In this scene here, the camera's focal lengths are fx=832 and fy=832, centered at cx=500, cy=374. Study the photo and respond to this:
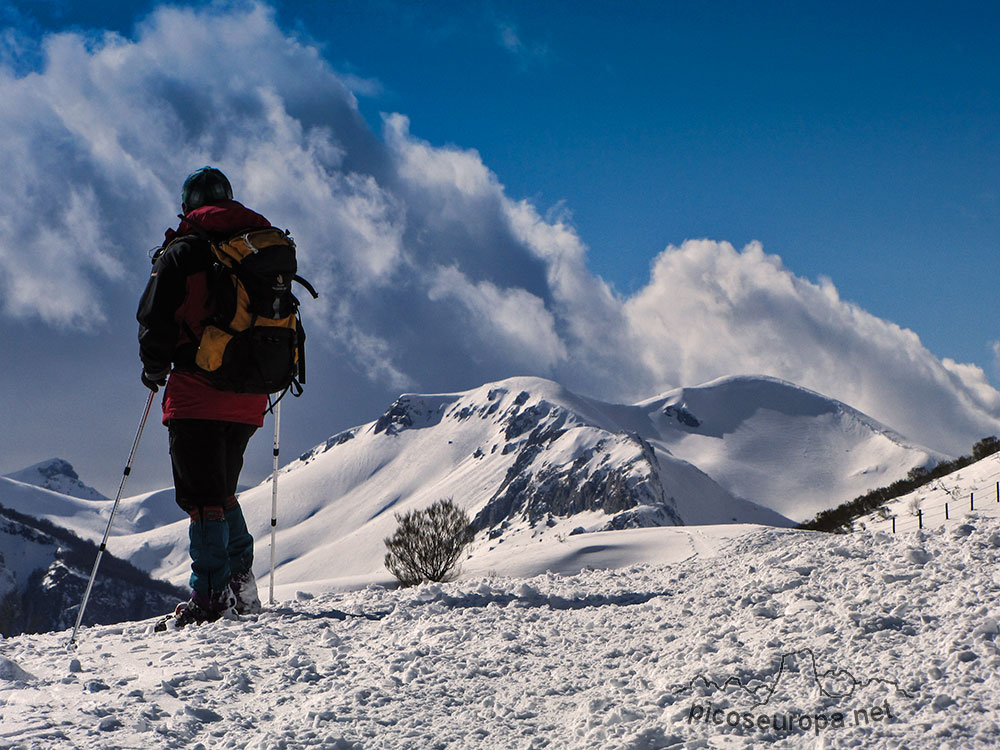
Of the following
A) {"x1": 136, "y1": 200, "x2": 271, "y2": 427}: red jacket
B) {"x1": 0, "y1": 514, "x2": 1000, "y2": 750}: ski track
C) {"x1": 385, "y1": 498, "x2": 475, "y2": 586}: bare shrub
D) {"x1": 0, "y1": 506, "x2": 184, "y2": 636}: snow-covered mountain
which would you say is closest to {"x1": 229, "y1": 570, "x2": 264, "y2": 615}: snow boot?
{"x1": 0, "y1": 514, "x2": 1000, "y2": 750}: ski track

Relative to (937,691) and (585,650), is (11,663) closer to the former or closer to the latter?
(585,650)

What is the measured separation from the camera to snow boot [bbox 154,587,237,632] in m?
6.00

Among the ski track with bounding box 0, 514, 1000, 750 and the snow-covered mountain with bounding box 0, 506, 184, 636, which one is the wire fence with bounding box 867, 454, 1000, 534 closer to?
the ski track with bounding box 0, 514, 1000, 750

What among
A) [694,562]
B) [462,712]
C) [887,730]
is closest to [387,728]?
[462,712]

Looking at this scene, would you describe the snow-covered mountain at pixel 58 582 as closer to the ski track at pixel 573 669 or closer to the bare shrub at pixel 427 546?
the bare shrub at pixel 427 546

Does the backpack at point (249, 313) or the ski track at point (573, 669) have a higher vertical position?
the backpack at point (249, 313)

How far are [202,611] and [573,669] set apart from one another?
10.3 ft

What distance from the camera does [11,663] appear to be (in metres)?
4.11

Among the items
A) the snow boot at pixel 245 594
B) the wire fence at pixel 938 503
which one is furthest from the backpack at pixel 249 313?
the wire fence at pixel 938 503

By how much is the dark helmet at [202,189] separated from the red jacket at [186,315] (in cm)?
25

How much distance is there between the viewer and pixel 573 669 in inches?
165

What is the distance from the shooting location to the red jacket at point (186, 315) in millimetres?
5730

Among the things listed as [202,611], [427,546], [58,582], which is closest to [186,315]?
[202,611]

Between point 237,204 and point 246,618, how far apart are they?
10.0ft
